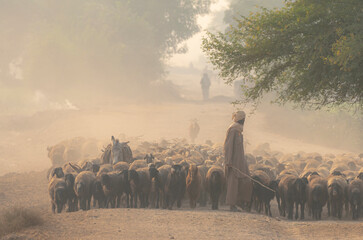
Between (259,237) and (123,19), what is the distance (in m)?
44.5

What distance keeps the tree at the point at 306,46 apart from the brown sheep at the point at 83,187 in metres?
4.31

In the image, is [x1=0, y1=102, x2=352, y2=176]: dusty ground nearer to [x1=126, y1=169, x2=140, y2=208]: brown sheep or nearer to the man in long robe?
[x1=126, y1=169, x2=140, y2=208]: brown sheep

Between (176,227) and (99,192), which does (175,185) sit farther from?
(176,227)

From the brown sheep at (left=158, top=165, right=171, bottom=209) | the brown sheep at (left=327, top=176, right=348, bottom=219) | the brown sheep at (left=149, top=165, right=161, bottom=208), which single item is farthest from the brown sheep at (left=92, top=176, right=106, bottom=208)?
the brown sheep at (left=327, top=176, right=348, bottom=219)

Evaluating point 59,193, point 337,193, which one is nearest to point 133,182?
point 59,193

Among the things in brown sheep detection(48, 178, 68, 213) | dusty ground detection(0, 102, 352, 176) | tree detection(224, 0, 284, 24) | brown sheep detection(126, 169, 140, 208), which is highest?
tree detection(224, 0, 284, 24)

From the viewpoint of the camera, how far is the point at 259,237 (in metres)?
8.23

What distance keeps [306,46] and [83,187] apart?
6.30m

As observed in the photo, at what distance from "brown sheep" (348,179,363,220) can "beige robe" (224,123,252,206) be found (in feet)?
7.84

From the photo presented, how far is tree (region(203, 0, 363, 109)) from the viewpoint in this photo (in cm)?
941

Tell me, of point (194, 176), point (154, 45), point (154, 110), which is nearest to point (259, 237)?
point (194, 176)

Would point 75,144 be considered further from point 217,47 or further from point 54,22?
point 54,22

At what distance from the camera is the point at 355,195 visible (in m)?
10.6

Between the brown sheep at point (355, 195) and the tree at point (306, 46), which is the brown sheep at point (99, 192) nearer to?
the tree at point (306, 46)
